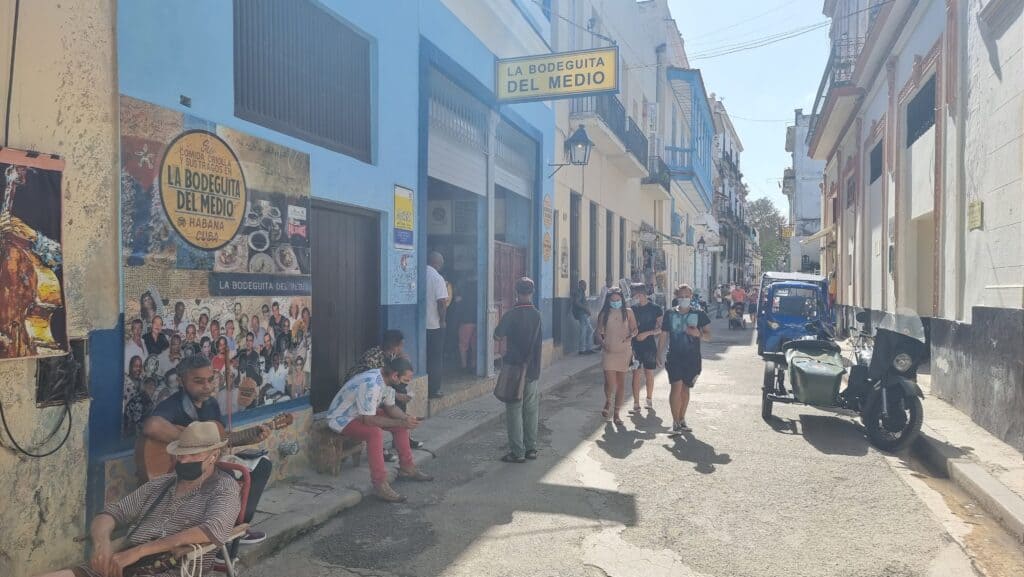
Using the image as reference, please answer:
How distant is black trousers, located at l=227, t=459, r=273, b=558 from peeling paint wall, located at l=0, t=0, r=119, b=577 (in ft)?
3.51

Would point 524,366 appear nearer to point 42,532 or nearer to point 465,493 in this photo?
point 465,493

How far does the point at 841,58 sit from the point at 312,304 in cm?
1624

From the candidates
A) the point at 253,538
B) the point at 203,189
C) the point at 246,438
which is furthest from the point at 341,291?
the point at 253,538

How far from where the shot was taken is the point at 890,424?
22.7ft

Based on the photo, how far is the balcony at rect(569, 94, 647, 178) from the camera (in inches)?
571

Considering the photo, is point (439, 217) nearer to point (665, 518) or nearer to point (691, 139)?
A: point (665, 518)

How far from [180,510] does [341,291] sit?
11.9 feet

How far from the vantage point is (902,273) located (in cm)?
1205

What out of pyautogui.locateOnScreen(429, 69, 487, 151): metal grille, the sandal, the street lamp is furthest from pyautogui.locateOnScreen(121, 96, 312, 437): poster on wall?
the street lamp

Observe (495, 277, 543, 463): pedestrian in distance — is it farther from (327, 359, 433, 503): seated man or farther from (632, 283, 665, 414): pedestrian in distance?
(632, 283, 665, 414): pedestrian in distance

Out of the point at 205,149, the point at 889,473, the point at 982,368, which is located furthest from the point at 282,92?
the point at 982,368

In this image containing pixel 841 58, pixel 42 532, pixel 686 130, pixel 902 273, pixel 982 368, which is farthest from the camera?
pixel 686 130

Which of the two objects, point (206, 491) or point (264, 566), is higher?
point (206, 491)

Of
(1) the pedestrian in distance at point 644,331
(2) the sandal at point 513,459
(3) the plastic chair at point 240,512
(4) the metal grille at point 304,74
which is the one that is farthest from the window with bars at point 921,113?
Answer: (3) the plastic chair at point 240,512
